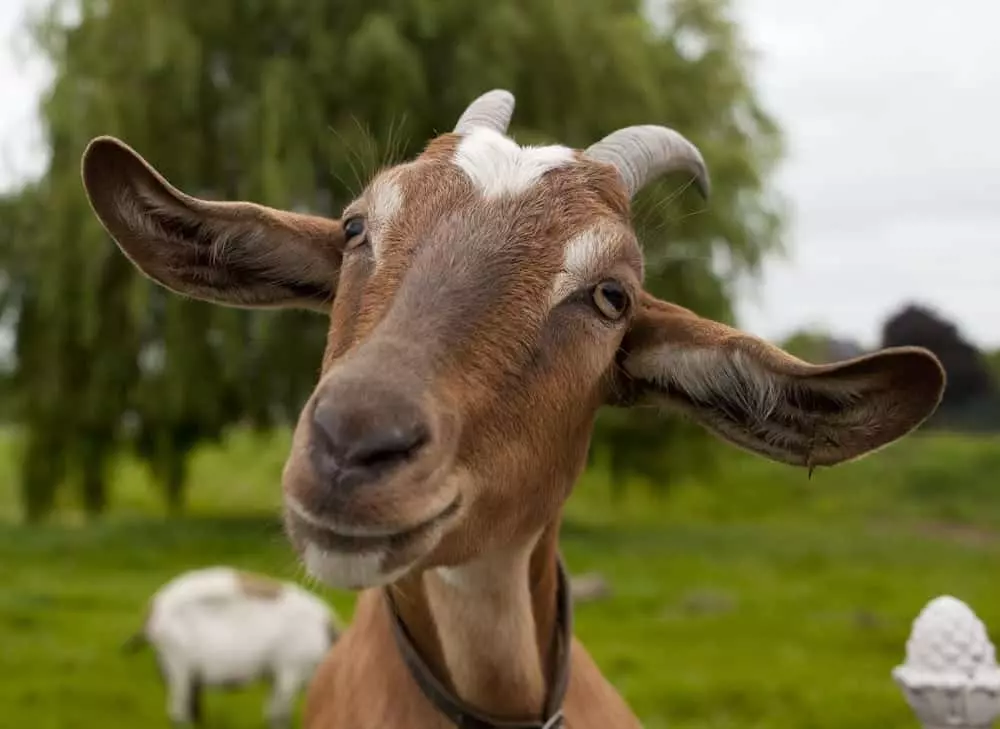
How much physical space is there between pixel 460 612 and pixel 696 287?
1025cm

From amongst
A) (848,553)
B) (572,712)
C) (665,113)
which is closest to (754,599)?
(848,553)

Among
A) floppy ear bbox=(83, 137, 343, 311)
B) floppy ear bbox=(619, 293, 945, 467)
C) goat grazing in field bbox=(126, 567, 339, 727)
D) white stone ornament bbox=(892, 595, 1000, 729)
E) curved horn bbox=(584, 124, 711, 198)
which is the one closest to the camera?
floppy ear bbox=(619, 293, 945, 467)

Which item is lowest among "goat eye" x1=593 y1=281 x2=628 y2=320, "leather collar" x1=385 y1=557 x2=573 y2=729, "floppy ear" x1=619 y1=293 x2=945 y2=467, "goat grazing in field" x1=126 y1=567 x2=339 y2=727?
"goat grazing in field" x1=126 y1=567 x2=339 y2=727

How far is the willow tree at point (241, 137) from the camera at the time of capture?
11.6 metres

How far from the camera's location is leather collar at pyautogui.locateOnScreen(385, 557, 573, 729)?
2.56 meters

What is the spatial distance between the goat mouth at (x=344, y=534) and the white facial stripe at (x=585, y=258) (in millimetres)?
606

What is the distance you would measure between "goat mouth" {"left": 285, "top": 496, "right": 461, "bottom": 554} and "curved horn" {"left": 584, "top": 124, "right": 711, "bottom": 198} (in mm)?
1130

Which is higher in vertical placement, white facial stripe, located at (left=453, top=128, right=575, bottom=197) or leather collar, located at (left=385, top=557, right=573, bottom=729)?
white facial stripe, located at (left=453, top=128, right=575, bottom=197)

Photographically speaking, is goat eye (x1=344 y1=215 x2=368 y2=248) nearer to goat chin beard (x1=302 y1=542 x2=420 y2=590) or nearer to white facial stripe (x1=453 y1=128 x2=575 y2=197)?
white facial stripe (x1=453 y1=128 x2=575 y2=197)

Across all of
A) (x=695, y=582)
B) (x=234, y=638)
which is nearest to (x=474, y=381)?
(x=234, y=638)

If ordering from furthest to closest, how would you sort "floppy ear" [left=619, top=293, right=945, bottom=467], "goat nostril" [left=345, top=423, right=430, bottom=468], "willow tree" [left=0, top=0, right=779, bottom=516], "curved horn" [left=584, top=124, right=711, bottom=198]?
"willow tree" [left=0, top=0, right=779, bottom=516] < "curved horn" [left=584, top=124, right=711, bottom=198] < "floppy ear" [left=619, top=293, right=945, bottom=467] < "goat nostril" [left=345, top=423, right=430, bottom=468]

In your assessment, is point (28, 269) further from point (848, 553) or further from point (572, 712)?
point (572, 712)

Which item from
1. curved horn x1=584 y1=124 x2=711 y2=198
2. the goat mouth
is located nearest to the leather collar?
the goat mouth

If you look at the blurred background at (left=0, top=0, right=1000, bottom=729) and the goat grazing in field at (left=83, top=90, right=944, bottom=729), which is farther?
the blurred background at (left=0, top=0, right=1000, bottom=729)
